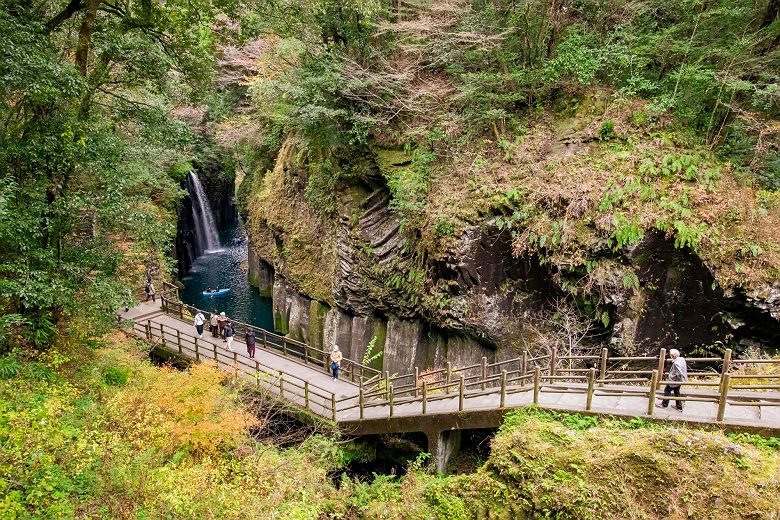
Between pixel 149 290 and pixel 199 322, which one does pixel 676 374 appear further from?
pixel 149 290

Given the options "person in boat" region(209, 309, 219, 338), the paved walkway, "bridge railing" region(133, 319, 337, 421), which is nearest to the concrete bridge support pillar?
the paved walkway

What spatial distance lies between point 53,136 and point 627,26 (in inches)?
630

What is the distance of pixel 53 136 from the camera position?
8797mm

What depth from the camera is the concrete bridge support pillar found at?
10.8 m

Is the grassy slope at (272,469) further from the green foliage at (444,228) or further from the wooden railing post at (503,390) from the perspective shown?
the green foliage at (444,228)

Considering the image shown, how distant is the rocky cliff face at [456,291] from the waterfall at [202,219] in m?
20.0

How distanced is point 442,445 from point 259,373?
20.7ft

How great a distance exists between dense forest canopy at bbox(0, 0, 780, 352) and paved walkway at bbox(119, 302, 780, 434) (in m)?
4.87

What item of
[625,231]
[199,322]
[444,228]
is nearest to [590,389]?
[625,231]

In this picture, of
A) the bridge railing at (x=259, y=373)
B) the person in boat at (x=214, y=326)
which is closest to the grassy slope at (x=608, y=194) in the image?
the bridge railing at (x=259, y=373)

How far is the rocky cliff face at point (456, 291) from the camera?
36.6ft

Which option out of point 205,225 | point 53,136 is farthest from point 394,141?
point 205,225

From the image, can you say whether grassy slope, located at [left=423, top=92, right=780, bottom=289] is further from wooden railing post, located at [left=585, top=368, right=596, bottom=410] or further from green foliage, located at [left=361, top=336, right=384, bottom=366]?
green foliage, located at [left=361, top=336, right=384, bottom=366]

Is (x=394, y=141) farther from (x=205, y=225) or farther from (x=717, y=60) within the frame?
(x=205, y=225)
